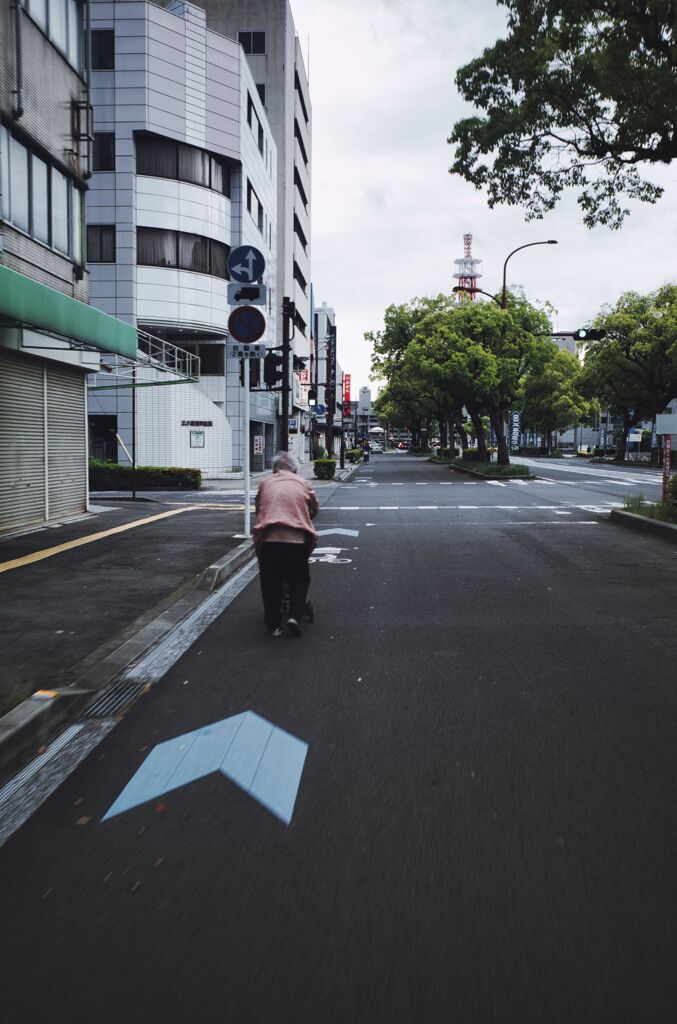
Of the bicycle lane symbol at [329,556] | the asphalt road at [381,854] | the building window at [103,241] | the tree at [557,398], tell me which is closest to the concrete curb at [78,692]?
the asphalt road at [381,854]

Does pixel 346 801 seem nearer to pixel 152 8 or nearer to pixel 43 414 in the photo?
pixel 43 414

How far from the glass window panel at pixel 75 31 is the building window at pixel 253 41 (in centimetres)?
3879

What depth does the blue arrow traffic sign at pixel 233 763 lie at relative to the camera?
3.58m

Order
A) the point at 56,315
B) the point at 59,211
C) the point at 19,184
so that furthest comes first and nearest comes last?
the point at 59,211, the point at 19,184, the point at 56,315

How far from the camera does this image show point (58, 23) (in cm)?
1450

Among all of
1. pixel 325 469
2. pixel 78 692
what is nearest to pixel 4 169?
pixel 78 692

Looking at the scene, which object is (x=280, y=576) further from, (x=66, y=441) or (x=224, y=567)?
(x=66, y=441)

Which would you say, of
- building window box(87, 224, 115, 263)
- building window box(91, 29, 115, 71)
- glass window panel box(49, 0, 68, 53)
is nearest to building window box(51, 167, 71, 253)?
glass window panel box(49, 0, 68, 53)

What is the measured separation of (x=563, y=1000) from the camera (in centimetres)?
223

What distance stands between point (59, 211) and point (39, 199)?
93cm

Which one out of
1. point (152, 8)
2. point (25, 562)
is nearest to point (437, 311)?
point (152, 8)

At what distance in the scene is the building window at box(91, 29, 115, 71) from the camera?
33.8 m

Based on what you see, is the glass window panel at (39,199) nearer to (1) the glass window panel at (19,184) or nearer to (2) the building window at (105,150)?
(1) the glass window panel at (19,184)

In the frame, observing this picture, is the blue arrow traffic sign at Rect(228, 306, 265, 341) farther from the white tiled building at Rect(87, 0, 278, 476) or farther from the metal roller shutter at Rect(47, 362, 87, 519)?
the white tiled building at Rect(87, 0, 278, 476)
